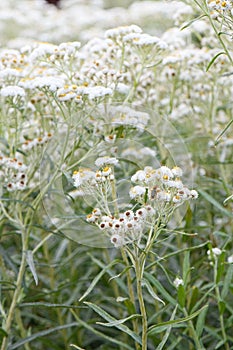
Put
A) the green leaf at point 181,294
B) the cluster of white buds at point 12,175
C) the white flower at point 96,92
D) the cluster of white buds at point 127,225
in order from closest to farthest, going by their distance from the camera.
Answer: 1. the cluster of white buds at point 127,225
2. the green leaf at point 181,294
3. the white flower at point 96,92
4. the cluster of white buds at point 12,175

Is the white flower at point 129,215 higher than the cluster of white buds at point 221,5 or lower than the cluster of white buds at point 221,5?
lower

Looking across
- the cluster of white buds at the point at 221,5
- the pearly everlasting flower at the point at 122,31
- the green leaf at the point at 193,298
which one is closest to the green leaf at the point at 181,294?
the green leaf at the point at 193,298

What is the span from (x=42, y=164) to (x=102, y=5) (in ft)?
19.1

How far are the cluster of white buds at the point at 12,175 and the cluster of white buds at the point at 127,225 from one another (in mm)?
544

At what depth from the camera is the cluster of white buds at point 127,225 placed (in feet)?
4.78

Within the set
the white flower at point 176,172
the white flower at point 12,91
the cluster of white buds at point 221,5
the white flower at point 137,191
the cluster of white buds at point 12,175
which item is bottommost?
the cluster of white buds at point 12,175

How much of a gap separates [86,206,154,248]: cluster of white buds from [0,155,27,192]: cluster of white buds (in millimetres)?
544

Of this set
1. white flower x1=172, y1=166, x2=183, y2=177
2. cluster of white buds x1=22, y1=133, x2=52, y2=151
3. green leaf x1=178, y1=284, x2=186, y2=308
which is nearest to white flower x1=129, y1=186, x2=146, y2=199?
white flower x1=172, y1=166, x2=183, y2=177

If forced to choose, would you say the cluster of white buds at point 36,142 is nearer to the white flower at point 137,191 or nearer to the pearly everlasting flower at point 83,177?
the pearly everlasting flower at point 83,177

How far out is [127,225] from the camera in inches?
57.1

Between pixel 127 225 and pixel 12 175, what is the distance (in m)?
0.67

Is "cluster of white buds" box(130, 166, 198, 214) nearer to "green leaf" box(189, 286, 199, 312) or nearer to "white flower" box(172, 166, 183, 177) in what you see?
"white flower" box(172, 166, 183, 177)

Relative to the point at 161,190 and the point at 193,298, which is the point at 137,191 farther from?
the point at 193,298

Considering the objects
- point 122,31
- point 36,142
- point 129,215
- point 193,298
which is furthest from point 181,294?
point 122,31
